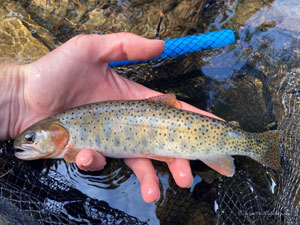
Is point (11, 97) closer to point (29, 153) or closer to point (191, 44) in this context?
point (29, 153)

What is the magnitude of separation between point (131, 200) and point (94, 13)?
11.1 feet

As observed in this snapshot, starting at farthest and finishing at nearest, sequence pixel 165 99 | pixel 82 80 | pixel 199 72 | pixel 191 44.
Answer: pixel 199 72, pixel 191 44, pixel 82 80, pixel 165 99

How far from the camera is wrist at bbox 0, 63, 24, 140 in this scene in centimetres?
327

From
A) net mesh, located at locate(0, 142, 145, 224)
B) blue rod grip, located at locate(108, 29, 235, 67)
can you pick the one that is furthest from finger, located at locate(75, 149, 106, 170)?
blue rod grip, located at locate(108, 29, 235, 67)

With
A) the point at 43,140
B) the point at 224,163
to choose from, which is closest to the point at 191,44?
the point at 224,163

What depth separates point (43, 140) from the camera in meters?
3.03

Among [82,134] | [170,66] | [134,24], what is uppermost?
[134,24]

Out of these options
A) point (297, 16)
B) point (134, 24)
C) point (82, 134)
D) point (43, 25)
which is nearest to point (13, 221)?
point (82, 134)

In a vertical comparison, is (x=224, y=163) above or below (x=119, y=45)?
below

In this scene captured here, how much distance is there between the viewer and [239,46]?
186 inches

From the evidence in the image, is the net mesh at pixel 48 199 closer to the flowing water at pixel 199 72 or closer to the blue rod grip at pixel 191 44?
the flowing water at pixel 199 72

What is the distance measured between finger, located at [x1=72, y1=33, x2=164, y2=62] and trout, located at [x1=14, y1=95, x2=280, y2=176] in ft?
1.89

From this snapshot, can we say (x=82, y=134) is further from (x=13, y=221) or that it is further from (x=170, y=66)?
(x=170, y=66)

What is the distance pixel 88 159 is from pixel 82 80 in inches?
42.1
